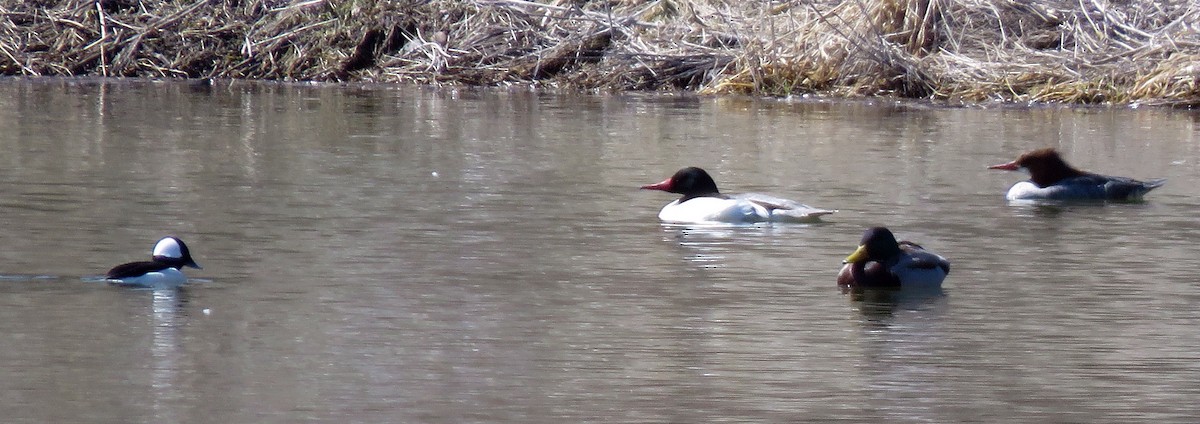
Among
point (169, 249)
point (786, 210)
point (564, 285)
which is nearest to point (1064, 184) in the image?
point (786, 210)

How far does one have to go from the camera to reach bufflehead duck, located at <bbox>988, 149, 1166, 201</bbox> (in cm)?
1113

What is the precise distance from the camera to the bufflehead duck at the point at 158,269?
289 inches

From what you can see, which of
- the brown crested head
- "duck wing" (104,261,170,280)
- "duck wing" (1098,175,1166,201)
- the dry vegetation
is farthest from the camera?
the dry vegetation

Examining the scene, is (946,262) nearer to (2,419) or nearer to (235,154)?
(2,419)

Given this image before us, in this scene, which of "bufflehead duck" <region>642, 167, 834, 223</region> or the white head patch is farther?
"bufflehead duck" <region>642, 167, 834, 223</region>

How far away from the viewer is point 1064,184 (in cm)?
1140

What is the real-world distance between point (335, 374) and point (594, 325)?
3.82 feet

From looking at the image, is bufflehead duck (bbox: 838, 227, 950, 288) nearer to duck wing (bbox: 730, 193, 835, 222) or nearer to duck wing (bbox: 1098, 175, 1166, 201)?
duck wing (bbox: 730, 193, 835, 222)

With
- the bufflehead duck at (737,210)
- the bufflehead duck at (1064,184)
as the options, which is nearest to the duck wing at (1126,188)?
the bufflehead duck at (1064,184)

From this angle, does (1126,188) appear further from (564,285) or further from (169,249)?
(169,249)

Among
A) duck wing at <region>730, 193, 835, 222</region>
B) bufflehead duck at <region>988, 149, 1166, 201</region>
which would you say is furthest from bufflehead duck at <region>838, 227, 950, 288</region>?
bufflehead duck at <region>988, 149, 1166, 201</region>

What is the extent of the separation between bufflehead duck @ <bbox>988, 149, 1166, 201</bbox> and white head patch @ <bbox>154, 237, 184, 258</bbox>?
5.40 metres

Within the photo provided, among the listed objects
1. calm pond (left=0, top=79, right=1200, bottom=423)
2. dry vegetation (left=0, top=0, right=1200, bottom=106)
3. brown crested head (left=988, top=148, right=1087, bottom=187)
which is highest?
dry vegetation (left=0, top=0, right=1200, bottom=106)

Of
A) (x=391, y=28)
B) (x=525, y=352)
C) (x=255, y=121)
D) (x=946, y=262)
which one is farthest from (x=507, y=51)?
(x=525, y=352)
